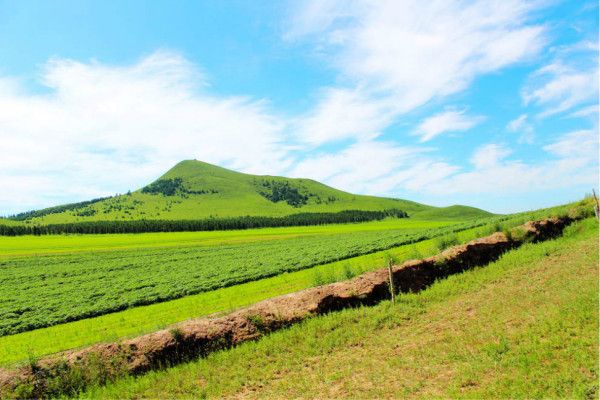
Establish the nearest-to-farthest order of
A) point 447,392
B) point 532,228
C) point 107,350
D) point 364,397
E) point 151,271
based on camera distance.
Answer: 1. point 447,392
2. point 364,397
3. point 107,350
4. point 532,228
5. point 151,271

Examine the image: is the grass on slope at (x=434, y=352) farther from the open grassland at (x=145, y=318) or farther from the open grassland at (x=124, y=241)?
the open grassland at (x=124, y=241)

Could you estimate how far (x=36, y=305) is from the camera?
34.5 m

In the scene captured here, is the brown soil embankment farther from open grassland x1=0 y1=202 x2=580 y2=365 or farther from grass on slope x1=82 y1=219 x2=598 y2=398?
open grassland x1=0 y1=202 x2=580 y2=365

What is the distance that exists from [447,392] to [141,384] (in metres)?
11.3

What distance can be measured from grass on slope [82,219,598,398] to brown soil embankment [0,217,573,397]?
866 mm

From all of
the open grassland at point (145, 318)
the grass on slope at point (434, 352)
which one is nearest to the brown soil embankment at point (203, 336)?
the grass on slope at point (434, 352)

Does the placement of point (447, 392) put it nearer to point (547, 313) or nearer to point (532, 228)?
point (547, 313)

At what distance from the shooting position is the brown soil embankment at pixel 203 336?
584 inches

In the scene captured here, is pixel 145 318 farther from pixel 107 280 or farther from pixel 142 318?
pixel 107 280

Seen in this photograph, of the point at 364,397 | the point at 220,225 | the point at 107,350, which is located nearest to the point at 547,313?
the point at 364,397

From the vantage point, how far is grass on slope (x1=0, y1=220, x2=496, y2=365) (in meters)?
23.1

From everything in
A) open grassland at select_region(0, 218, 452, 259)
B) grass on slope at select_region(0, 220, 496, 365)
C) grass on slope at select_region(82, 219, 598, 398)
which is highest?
open grassland at select_region(0, 218, 452, 259)

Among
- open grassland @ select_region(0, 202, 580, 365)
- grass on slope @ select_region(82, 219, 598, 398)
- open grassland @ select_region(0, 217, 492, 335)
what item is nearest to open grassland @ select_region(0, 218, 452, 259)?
open grassland @ select_region(0, 217, 492, 335)

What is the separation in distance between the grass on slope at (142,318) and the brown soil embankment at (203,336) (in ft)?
10.0
